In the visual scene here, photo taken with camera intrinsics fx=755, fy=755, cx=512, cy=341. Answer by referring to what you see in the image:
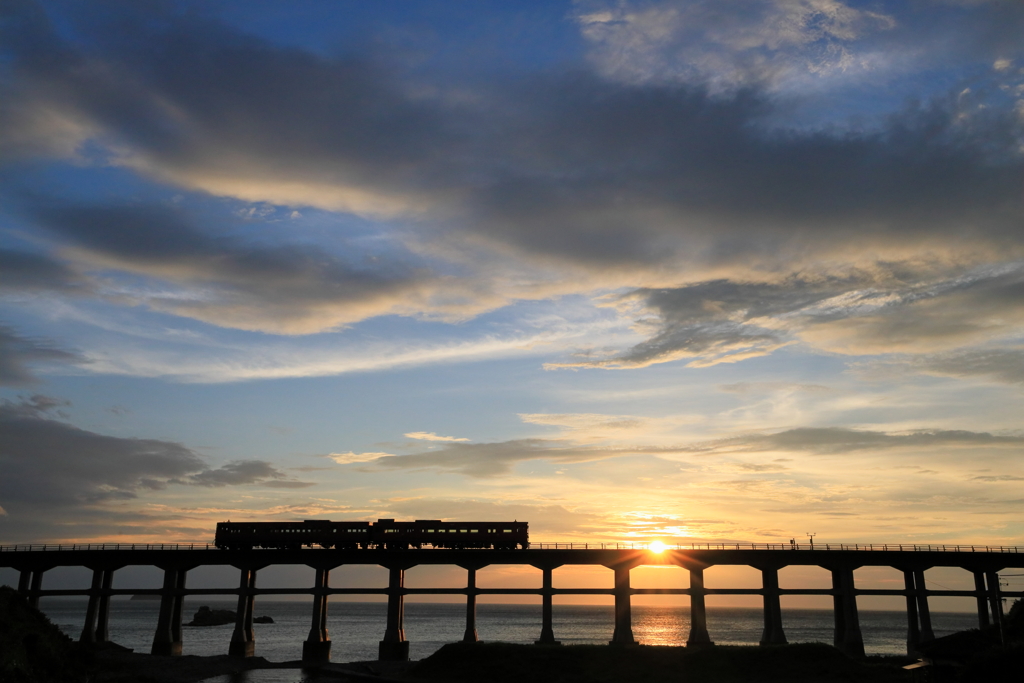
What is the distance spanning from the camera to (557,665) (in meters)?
45.6

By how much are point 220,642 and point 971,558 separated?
89138 mm

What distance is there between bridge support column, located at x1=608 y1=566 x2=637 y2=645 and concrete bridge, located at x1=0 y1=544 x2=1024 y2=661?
10 centimetres

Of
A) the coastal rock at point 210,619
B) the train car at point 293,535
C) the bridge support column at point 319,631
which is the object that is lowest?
the coastal rock at point 210,619

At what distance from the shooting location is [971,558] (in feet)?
→ 217

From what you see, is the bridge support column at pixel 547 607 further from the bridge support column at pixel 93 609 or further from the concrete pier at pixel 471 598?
the bridge support column at pixel 93 609

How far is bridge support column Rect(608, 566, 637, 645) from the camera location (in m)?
60.0

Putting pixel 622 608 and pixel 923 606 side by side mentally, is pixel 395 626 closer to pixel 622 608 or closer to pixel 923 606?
pixel 622 608

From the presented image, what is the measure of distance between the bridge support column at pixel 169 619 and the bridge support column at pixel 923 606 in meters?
62.9

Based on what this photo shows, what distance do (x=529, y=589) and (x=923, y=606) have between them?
111 ft

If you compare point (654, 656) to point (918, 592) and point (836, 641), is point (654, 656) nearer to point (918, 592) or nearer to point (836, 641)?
point (836, 641)

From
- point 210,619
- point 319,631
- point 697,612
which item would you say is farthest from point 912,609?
point 210,619

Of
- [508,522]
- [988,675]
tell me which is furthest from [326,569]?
[988,675]

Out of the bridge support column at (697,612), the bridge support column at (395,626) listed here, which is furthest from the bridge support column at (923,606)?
the bridge support column at (395,626)

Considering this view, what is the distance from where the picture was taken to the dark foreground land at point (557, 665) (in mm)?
37969
